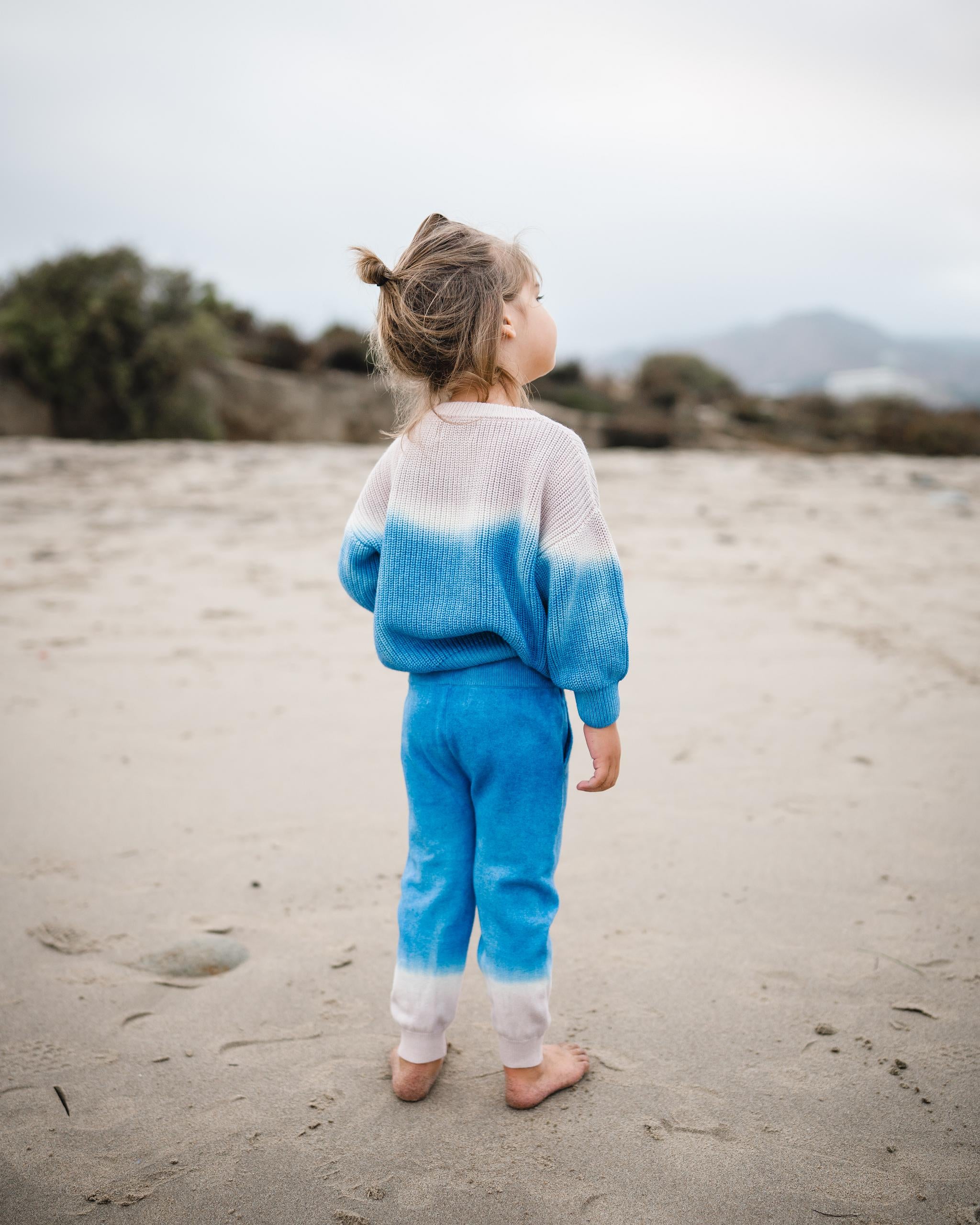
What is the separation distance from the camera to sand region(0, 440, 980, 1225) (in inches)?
55.0

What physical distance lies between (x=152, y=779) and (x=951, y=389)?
223 feet

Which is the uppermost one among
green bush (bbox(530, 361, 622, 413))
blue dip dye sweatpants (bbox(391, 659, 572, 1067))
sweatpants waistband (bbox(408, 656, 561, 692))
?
green bush (bbox(530, 361, 622, 413))

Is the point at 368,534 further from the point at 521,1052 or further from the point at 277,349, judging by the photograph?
the point at 277,349

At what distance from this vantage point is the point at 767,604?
4539 mm

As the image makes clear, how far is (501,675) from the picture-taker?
1462 mm

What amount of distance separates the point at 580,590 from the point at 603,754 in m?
0.29

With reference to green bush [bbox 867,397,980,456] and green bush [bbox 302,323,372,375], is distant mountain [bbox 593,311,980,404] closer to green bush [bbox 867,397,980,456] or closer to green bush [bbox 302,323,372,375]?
green bush [bbox 867,397,980,456]

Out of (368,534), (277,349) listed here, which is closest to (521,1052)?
(368,534)

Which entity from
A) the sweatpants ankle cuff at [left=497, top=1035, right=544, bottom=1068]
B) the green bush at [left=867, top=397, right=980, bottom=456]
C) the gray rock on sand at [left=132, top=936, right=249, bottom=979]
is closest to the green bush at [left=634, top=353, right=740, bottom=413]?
the green bush at [left=867, top=397, right=980, bottom=456]

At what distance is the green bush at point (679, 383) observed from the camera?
18.5m

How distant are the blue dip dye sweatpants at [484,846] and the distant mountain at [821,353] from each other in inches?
2882

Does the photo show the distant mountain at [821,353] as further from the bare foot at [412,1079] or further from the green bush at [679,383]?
the bare foot at [412,1079]

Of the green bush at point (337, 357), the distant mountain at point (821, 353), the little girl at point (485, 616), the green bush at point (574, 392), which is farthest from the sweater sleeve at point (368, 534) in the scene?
the distant mountain at point (821, 353)

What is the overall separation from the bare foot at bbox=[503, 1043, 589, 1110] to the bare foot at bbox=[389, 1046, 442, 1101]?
0.46 feet
